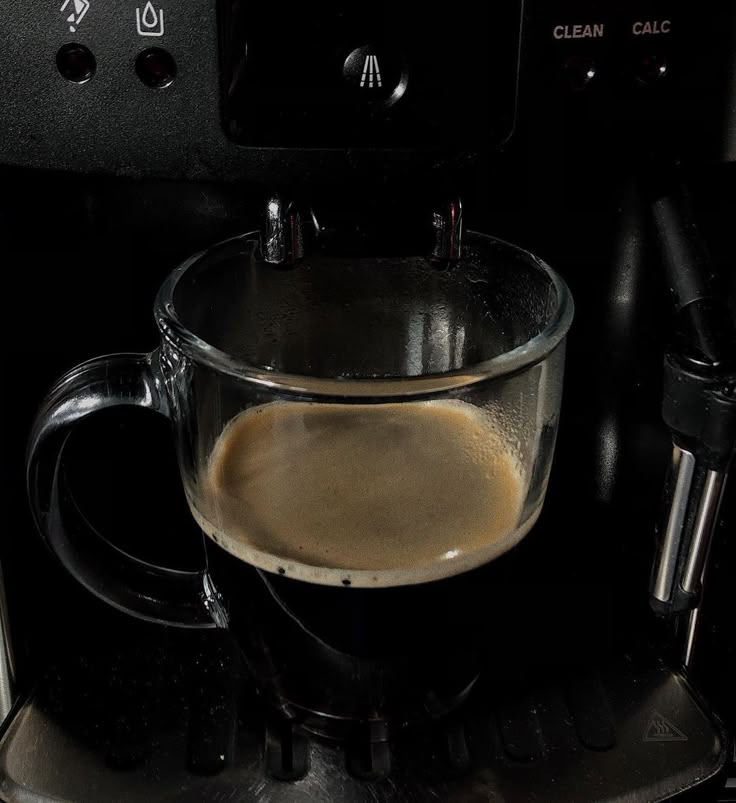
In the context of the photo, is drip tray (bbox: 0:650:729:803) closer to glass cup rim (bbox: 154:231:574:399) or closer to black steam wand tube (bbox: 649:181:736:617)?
black steam wand tube (bbox: 649:181:736:617)

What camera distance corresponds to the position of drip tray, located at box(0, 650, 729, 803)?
0.46 meters

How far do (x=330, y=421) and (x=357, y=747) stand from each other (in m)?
0.15

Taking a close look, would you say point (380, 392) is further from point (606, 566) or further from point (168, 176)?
point (606, 566)

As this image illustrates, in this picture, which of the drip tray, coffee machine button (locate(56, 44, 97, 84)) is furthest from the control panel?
the drip tray

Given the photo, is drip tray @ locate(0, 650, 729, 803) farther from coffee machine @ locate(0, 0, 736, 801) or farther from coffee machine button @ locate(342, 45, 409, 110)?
coffee machine button @ locate(342, 45, 409, 110)

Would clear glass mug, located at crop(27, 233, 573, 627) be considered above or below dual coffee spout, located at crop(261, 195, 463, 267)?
below

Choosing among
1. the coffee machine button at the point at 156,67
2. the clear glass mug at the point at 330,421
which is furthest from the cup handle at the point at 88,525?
the coffee machine button at the point at 156,67

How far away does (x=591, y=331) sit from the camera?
1.62 feet

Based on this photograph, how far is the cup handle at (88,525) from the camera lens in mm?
452

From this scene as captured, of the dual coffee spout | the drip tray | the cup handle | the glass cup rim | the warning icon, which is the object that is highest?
the dual coffee spout

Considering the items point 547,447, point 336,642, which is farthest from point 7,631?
point 547,447

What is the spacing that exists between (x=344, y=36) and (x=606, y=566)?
30cm

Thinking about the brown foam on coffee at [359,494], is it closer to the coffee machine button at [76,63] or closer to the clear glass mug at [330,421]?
the clear glass mug at [330,421]

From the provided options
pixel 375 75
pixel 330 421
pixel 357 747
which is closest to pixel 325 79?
pixel 375 75
